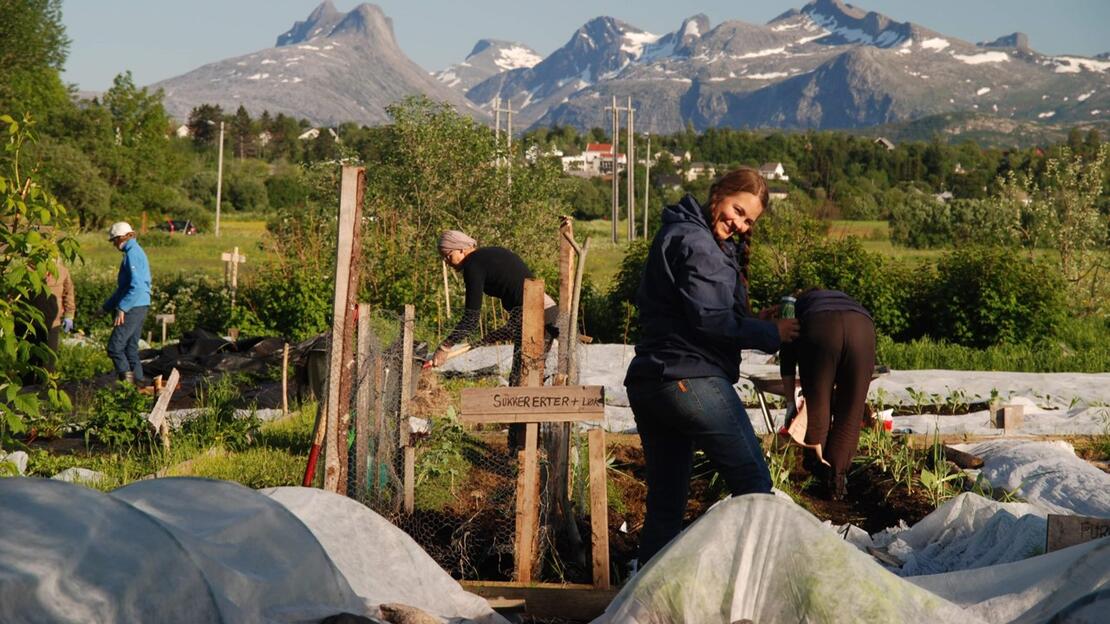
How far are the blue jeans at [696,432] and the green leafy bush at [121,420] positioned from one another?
185 inches

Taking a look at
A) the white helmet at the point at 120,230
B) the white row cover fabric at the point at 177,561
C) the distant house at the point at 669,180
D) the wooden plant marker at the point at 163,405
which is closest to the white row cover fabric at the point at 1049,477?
the white row cover fabric at the point at 177,561

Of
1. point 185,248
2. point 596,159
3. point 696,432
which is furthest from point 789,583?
point 596,159

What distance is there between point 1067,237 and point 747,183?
51.4ft

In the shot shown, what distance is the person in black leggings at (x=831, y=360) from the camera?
194 inches

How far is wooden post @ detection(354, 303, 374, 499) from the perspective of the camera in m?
5.47

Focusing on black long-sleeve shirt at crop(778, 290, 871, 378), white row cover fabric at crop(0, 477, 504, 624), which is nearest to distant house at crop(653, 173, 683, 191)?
black long-sleeve shirt at crop(778, 290, 871, 378)

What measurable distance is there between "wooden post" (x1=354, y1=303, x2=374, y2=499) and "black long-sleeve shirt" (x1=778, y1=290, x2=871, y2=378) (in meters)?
1.93

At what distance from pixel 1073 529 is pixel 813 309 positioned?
140cm

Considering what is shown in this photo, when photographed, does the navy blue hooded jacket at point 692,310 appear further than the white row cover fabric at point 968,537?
No

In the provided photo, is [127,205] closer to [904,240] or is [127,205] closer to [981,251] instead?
[904,240]

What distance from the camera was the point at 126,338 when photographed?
34.8 ft

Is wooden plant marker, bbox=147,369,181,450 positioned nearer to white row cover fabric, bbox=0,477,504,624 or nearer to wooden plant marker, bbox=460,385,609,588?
wooden plant marker, bbox=460,385,609,588

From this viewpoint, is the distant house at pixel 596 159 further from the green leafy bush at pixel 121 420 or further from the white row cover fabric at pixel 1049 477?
the white row cover fabric at pixel 1049 477

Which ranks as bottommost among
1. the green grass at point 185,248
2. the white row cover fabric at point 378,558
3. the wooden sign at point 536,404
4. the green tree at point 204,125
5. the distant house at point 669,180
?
the green grass at point 185,248
